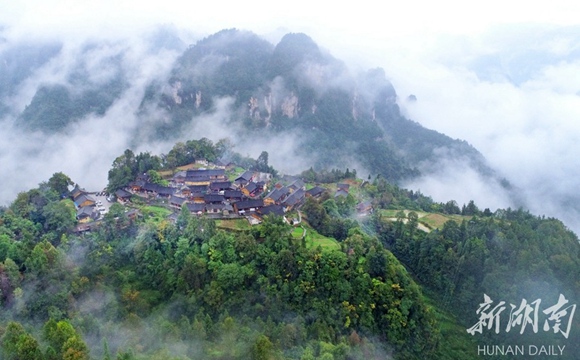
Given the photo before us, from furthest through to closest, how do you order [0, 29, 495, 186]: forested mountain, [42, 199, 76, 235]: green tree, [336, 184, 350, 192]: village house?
1. [0, 29, 495, 186]: forested mountain
2. [336, 184, 350, 192]: village house
3. [42, 199, 76, 235]: green tree

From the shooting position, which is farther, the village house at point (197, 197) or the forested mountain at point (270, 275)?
the village house at point (197, 197)

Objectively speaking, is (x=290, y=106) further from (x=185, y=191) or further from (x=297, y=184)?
(x=185, y=191)

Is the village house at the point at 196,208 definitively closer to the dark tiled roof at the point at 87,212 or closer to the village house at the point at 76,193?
the dark tiled roof at the point at 87,212

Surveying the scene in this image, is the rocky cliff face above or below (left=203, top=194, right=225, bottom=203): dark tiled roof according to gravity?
above

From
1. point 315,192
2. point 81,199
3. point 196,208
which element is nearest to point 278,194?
point 315,192

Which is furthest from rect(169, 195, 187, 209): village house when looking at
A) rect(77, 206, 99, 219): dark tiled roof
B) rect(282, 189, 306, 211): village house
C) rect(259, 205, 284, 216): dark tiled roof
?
rect(282, 189, 306, 211): village house

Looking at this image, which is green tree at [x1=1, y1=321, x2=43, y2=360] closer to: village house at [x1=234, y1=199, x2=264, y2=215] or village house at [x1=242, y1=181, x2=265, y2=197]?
village house at [x1=234, y1=199, x2=264, y2=215]

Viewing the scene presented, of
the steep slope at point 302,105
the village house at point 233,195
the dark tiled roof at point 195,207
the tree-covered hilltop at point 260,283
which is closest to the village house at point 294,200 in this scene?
the tree-covered hilltop at point 260,283

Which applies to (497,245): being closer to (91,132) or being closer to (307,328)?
(307,328)
